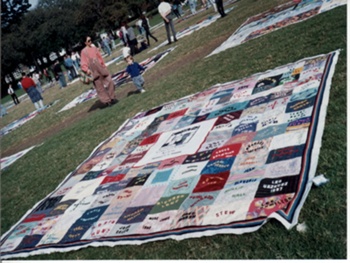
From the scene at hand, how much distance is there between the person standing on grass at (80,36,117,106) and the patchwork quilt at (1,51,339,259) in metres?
3.95

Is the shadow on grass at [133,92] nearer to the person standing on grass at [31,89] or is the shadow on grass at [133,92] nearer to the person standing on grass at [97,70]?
the person standing on grass at [97,70]

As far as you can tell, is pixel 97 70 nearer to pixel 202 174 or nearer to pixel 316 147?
pixel 202 174

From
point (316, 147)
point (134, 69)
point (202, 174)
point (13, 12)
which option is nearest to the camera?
point (316, 147)

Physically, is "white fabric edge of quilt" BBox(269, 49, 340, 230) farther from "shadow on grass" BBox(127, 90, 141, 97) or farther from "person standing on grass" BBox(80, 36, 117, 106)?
"person standing on grass" BBox(80, 36, 117, 106)

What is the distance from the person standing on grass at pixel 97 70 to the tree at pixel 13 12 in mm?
33565

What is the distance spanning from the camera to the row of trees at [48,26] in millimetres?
43000

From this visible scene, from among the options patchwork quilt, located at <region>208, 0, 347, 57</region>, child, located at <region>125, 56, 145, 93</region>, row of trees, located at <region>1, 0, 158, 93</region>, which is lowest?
patchwork quilt, located at <region>208, 0, 347, 57</region>

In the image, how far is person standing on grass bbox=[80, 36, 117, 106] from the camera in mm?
10164

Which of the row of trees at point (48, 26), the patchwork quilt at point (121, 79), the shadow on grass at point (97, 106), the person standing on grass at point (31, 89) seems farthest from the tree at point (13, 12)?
the shadow on grass at point (97, 106)

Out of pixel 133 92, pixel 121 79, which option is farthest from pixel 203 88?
pixel 121 79

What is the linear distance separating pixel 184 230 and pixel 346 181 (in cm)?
161

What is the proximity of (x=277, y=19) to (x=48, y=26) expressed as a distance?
40.0 m

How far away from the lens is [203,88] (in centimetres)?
799

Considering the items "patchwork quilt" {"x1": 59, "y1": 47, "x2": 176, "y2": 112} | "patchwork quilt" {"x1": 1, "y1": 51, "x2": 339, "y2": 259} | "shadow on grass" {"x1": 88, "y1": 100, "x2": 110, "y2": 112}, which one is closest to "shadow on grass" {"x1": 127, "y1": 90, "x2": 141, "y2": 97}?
"shadow on grass" {"x1": 88, "y1": 100, "x2": 110, "y2": 112}
